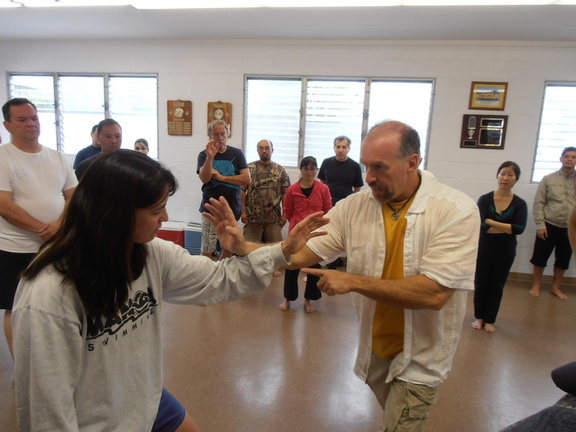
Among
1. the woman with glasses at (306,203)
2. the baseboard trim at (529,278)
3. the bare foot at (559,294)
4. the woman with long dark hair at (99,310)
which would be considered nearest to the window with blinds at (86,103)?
the woman with glasses at (306,203)

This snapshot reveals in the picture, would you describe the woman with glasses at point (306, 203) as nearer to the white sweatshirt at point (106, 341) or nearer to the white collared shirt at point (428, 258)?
the white collared shirt at point (428, 258)

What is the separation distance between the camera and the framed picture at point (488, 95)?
4.31 meters

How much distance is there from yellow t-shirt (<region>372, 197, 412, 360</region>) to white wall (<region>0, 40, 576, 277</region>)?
11.4 feet

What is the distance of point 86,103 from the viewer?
5.30 m

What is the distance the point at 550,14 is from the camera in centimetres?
346

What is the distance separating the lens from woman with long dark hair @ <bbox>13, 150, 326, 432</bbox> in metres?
0.79

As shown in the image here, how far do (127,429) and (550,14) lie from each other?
177 inches

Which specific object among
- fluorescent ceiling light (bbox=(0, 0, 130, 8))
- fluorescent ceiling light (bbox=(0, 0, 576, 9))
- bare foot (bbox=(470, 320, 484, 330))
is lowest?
bare foot (bbox=(470, 320, 484, 330))

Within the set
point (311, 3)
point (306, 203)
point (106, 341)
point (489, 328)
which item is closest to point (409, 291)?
point (106, 341)

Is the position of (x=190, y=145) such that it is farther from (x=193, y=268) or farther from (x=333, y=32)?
(x=193, y=268)

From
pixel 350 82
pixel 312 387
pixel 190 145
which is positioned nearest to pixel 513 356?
pixel 312 387

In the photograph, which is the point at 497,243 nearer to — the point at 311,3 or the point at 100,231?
the point at 311,3

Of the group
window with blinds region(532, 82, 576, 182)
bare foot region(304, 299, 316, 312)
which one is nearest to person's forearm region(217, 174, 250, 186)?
bare foot region(304, 299, 316, 312)

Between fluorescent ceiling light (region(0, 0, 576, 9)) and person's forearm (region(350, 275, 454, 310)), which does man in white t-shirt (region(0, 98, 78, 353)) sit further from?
fluorescent ceiling light (region(0, 0, 576, 9))
